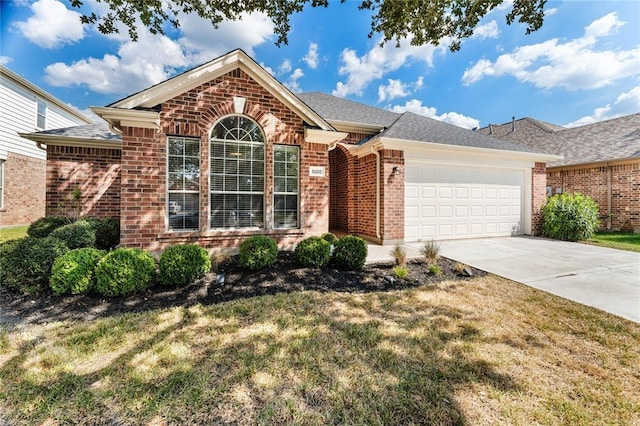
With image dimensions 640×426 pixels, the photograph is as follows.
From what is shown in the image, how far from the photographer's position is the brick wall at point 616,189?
37.9 feet

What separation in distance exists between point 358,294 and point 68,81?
1298 cm

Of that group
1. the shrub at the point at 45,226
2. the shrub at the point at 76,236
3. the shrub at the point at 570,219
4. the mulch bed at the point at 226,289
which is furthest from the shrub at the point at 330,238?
the shrub at the point at 570,219

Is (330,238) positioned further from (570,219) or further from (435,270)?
(570,219)

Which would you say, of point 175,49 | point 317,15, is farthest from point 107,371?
point 175,49

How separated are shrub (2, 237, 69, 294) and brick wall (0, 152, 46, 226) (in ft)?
40.7

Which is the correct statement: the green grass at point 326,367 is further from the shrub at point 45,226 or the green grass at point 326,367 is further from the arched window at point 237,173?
the shrub at point 45,226

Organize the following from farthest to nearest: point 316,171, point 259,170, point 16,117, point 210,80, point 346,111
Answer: point 16,117 < point 346,111 < point 316,171 < point 259,170 < point 210,80

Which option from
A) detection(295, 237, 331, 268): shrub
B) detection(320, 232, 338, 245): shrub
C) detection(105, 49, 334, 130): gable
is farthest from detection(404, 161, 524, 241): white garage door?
detection(105, 49, 334, 130): gable

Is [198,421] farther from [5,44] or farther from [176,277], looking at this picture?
[5,44]

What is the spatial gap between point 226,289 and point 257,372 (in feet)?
7.82

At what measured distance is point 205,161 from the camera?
6.04m

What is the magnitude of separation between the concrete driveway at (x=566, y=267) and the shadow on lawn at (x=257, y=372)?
102 inches

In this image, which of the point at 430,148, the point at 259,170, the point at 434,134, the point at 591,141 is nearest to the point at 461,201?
the point at 430,148

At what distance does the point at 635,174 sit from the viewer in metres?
11.4
